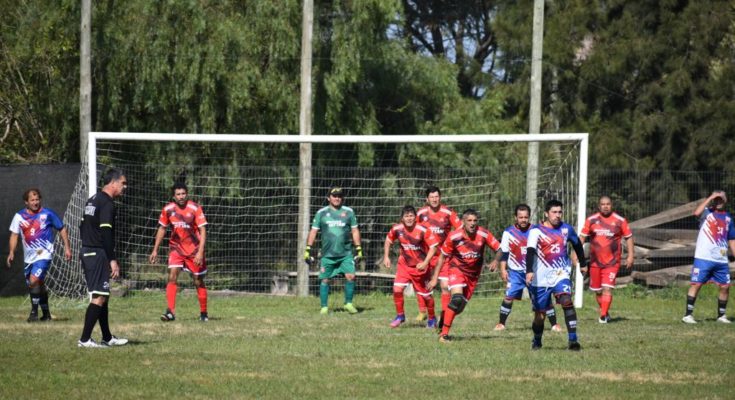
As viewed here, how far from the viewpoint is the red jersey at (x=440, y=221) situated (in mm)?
17109

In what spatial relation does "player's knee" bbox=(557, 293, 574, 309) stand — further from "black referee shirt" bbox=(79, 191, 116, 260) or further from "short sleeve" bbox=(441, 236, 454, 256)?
"black referee shirt" bbox=(79, 191, 116, 260)

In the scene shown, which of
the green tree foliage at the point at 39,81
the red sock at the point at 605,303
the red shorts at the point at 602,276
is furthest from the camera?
the green tree foliage at the point at 39,81

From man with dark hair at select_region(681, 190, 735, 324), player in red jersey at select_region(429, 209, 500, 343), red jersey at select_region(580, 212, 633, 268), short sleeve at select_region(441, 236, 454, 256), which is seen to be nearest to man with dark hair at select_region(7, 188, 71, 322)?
short sleeve at select_region(441, 236, 454, 256)

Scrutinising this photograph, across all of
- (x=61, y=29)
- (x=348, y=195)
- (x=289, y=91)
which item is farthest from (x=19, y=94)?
(x=348, y=195)

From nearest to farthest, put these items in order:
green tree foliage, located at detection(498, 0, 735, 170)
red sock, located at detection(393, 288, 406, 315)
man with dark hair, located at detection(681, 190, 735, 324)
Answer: red sock, located at detection(393, 288, 406, 315) → man with dark hair, located at detection(681, 190, 735, 324) → green tree foliage, located at detection(498, 0, 735, 170)

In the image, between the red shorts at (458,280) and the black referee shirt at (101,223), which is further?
the red shorts at (458,280)

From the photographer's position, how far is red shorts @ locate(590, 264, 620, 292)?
57.9 ft

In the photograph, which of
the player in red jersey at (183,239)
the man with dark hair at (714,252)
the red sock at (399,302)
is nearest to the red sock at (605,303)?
the man with dark hair at (714,252)

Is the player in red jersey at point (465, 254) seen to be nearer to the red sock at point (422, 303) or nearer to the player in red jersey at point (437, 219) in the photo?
the player in red jersey at point (437, 219)

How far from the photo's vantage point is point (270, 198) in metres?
24.0

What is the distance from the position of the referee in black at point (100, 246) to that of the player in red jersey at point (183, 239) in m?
4.14

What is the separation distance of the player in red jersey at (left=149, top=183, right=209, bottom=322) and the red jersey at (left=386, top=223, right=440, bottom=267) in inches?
125

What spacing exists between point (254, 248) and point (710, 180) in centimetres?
1218

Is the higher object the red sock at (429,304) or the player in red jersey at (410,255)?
the player in red jersey at (410,255)
